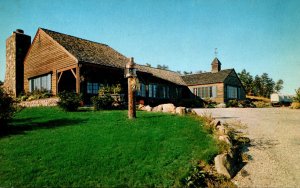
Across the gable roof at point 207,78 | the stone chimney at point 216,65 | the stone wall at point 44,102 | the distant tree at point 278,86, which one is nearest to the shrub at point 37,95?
the stone wall at point 44,102

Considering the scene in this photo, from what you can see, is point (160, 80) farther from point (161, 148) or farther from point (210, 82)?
point (161, 148)

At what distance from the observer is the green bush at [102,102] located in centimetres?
1590

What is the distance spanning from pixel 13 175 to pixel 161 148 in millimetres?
4285

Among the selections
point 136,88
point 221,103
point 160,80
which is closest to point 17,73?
point 160,80

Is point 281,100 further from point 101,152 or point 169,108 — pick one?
point 101,152

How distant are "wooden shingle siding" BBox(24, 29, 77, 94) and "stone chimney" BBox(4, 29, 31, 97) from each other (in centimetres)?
69

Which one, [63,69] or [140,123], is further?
[63,69]

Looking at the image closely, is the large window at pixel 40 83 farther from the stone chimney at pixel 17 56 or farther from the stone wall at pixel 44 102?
the stone wall at pixel 44 102

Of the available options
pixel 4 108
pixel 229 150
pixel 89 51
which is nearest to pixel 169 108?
pixel 229 150

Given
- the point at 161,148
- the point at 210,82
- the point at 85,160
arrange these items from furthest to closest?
the point at 210,82
the point at 161,148
the point at 85,160

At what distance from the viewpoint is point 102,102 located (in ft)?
53.1

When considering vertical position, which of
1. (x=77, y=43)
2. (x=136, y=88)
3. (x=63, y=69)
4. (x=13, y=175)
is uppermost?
(x=77, y=43)

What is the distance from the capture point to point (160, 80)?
30.2 meters

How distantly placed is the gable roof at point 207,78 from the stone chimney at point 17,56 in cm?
2112
